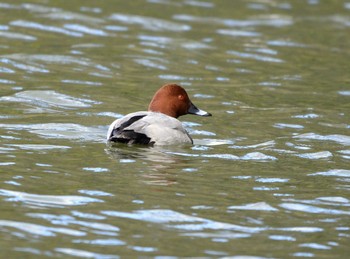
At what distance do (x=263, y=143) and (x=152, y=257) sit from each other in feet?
13.7

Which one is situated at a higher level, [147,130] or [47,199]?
[147,130]

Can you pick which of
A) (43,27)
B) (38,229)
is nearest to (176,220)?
(38,229)

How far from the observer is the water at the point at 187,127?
6.86 m

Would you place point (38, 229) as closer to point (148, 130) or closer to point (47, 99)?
point (148, 130)

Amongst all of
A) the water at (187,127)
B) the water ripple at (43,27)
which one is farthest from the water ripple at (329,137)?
the water ripple at (43,27)

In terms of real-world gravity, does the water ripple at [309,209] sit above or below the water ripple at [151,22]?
below

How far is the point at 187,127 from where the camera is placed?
37.6 ft

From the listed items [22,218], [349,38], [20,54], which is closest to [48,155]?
[22,218]

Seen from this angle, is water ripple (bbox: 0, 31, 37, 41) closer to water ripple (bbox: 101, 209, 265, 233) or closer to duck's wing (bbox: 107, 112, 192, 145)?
duck's wing (bbox: 107, 112, 192, 145)

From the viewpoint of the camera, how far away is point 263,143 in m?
10.3

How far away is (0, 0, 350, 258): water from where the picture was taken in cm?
686

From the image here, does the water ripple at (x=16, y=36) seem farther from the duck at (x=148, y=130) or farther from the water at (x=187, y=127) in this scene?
the duck at (x=148, y=130)

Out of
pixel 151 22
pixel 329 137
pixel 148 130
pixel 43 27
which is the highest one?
pixel 151 22

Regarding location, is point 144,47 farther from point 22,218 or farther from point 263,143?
point 22,218
